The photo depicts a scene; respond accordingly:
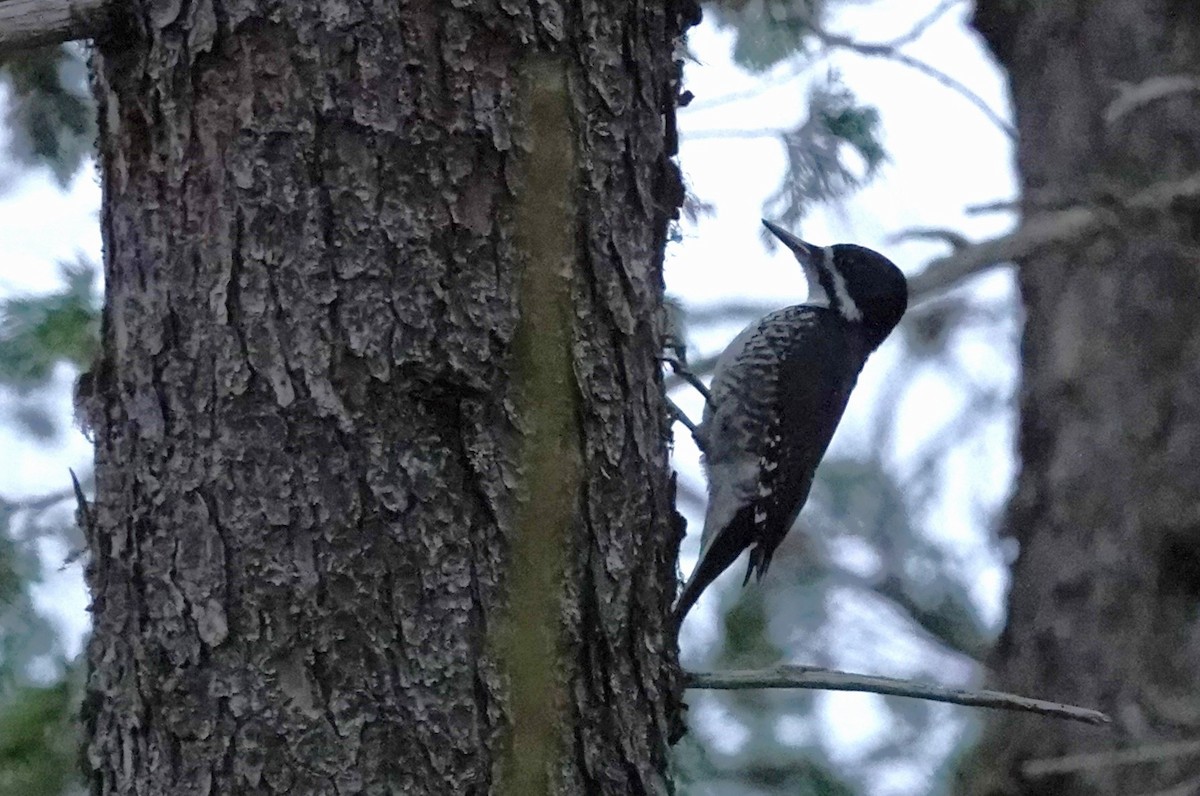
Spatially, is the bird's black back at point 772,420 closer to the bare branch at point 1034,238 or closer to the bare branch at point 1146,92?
the bare branch at point 1034,238

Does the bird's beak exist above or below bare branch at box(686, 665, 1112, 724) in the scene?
above

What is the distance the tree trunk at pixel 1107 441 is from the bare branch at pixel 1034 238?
630 mm

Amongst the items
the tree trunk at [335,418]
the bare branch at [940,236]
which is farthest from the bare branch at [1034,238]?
the tree trunk at [335,418]

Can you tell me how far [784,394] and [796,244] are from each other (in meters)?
0.46

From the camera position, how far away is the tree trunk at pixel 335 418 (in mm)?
1658

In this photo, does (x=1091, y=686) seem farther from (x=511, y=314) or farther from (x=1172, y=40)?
(x=511, y=314)

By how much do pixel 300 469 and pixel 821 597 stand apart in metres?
3.84

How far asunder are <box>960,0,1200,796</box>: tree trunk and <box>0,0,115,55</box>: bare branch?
3.21m

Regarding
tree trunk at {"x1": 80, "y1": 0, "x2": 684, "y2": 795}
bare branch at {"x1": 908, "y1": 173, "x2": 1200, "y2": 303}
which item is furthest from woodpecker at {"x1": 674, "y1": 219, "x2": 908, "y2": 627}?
tree trunk at {"x1": 80, "y1": 0, "x2": 684, "y2": 795}

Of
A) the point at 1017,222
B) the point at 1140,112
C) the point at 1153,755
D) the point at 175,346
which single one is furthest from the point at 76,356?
the point at 1140,112

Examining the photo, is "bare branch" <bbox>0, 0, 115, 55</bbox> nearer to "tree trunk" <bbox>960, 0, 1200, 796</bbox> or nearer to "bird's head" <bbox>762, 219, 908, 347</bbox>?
"bird's head" <bbox>762, 219, 908, 347</bbox>

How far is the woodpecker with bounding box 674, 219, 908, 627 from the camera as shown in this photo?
3373 mm

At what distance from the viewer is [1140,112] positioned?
482 centimetres

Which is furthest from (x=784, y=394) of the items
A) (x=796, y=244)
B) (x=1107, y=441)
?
(x=1107, y=441)
